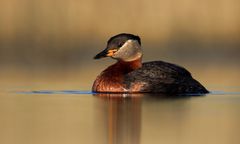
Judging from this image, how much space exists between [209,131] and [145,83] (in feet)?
16.1

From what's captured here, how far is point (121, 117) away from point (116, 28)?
13.6 meters

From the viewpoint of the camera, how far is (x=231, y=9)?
2970 cm

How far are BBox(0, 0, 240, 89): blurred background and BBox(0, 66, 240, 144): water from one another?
7.63 metres

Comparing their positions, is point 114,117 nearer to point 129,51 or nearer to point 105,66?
point 129,51

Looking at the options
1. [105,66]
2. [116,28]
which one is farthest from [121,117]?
[116,28]

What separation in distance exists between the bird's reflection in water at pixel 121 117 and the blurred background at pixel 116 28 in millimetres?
8976

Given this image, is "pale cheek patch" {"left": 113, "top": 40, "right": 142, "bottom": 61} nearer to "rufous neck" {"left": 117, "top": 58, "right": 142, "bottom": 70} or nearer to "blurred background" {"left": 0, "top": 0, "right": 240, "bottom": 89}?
"rufous neck" {"left": 117, "top": 58, "right": 142, "bottom": 70}

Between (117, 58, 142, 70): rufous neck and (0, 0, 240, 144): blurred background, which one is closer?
(0, 0, 240, 144): blurred background

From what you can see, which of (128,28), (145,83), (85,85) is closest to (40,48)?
(128,28)

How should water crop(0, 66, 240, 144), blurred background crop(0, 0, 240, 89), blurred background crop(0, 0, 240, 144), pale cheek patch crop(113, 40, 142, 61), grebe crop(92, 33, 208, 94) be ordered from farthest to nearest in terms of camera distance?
blurred background crop(0, 0, 240, 89) < pale cheek patch crop(113, 40, 142, 61) < grebe crop(92, 33, 208, 94) < blurred background crop(0, 0, 240, 144) < water crop(0, 66, 240, 144)

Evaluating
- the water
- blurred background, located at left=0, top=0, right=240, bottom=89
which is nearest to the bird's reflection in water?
the water

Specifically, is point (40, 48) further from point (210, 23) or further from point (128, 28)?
point (210, 23)

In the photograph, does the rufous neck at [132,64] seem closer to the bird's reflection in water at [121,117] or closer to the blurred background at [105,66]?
the blurred background at [105,66]

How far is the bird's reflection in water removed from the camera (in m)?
13.3
